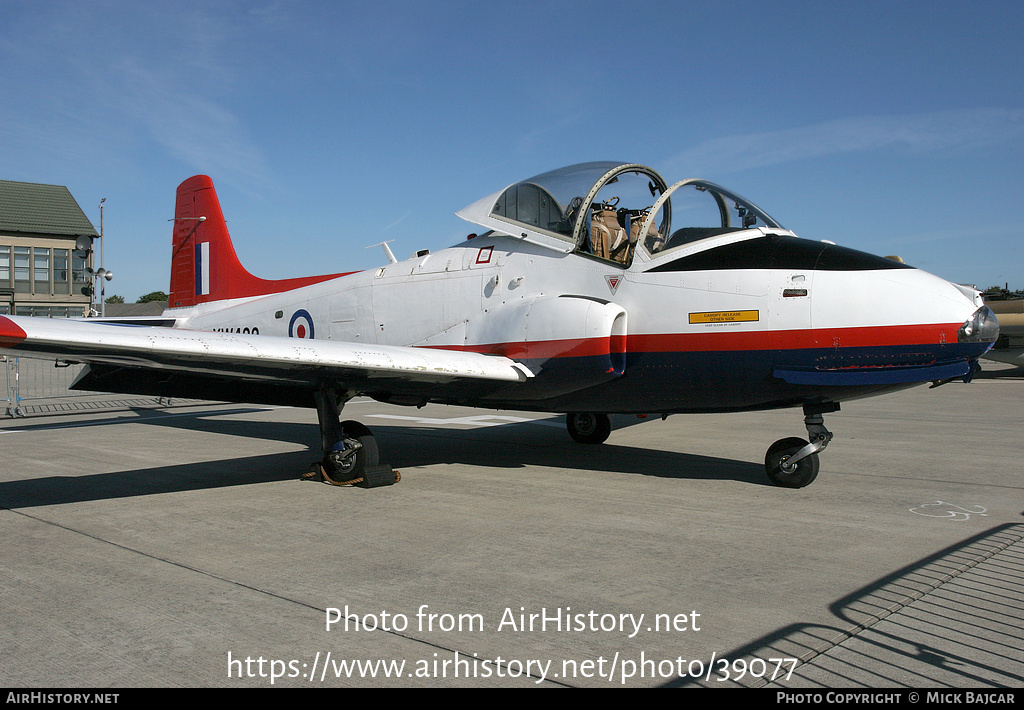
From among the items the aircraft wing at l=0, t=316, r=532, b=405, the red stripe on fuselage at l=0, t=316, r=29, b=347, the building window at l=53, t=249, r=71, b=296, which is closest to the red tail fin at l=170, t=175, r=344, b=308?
the aircraft wing at l=0, t=316, r=532, b=405

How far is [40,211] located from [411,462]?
190 ft

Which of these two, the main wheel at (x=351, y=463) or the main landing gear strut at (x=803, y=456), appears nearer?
the main landing gear strut at (x=803, y=456)

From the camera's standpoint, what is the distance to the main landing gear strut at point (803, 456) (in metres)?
6.62

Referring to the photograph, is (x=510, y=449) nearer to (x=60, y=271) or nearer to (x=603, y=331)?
(x=603, y=331)

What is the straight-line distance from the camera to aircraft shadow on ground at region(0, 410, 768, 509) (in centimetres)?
693

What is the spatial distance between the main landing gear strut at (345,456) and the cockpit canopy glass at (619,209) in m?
2.62

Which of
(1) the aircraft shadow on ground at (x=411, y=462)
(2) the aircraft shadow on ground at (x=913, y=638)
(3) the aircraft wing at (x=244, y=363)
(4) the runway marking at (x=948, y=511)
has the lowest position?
(2) the aircraft shadow on ground at (x=913, y=638)

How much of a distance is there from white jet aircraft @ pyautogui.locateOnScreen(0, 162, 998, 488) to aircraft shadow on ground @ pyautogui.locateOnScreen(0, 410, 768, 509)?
821 millimetres

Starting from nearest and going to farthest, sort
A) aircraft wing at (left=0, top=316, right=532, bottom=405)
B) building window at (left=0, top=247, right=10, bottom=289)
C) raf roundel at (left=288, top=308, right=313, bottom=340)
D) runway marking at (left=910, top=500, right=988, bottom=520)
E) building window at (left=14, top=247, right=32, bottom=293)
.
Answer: aircraft wing at (left=0, top=316, right=532, bottom=405) → runway marking at (left=910, top=500, right=988, bottom=520) → raf roundel at (left=288, top=308, right=313, bottom=340) → building window at (left=0, top=247, right=10, bottom=289) → building window at (left=14, top=247, right=32, bottom=293)

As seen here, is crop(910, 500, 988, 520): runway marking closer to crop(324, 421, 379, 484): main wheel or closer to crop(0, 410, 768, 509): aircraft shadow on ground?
crop(0, 410, 768, 509): aircraft shadow on ground

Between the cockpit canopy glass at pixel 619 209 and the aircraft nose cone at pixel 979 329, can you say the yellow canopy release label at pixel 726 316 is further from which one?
the aircraft nose cone at pixel 979 329

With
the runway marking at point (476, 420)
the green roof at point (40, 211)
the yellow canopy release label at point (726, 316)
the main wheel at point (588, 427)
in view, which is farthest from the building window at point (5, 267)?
the yellow canopy release label at point (726, 316)
